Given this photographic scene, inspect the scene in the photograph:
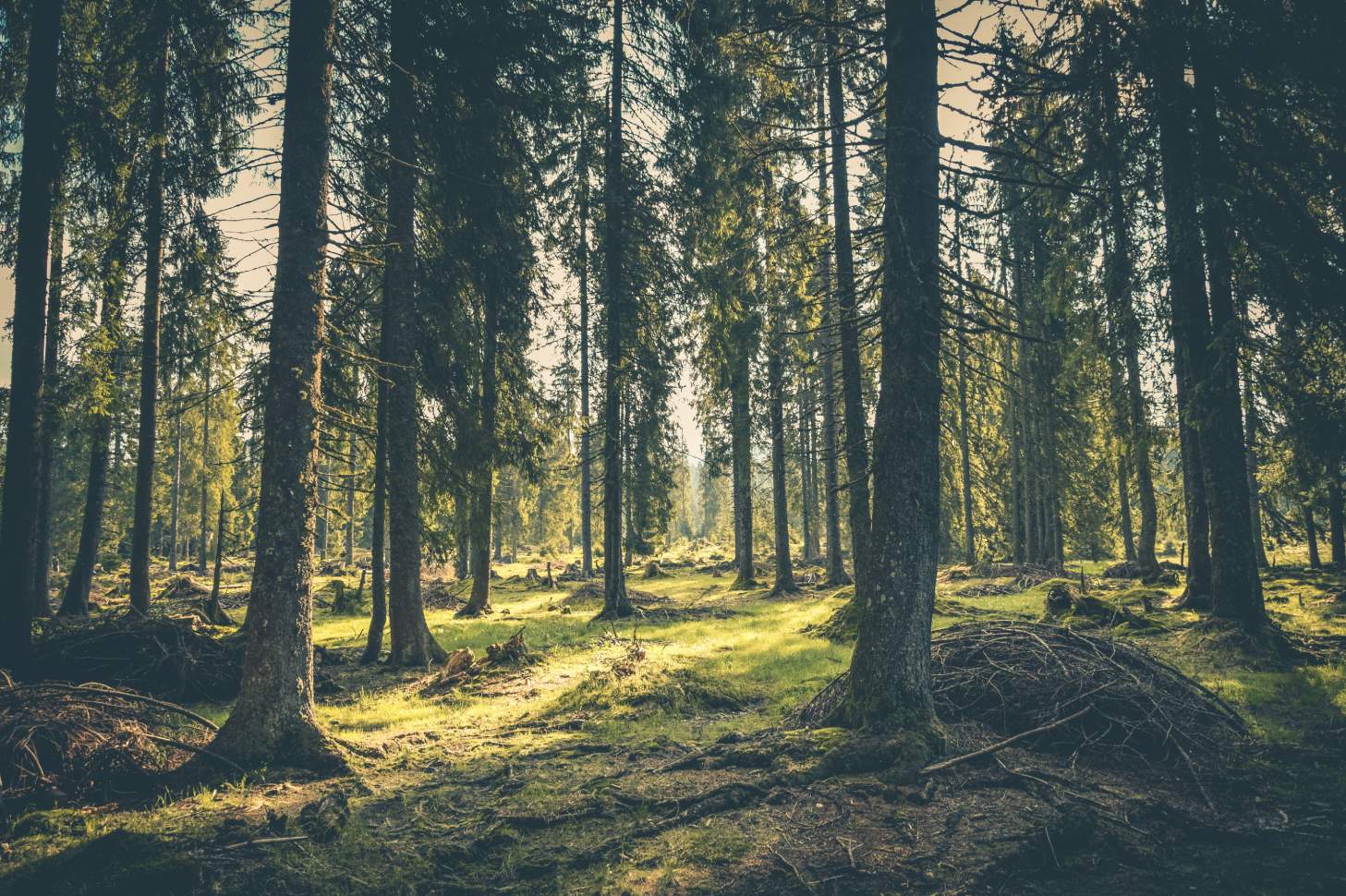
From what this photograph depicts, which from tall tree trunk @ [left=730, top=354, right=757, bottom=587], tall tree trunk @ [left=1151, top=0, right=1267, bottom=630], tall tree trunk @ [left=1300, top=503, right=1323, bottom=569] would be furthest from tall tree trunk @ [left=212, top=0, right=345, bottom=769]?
tall tree trunk @ [left=1300, top=503, right=1323, bottom=569]

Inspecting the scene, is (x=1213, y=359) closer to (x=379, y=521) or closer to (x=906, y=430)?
(x=906, y=430)

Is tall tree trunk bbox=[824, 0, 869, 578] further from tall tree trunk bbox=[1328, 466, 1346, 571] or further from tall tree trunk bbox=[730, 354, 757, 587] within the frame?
tall tree trunk bbox=[1328, 466, 1346, 571]

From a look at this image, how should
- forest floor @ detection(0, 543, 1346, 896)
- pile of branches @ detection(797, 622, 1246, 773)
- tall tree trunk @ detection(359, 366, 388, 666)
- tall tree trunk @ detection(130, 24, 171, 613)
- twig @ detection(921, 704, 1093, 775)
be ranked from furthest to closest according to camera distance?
tall tree trunk @ detection(130, 24, 171, 613) → tall tree trunk @ detection(359, 366, 388, 666) → pile of branches @ detection(797, 622, 1246, 773) → twig @ detection(921, 704, 1093, 775) → forest floor @ detection(0, 543, 1346, 896)

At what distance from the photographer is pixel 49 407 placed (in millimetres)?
9344

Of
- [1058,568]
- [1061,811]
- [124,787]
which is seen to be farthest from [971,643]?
[1058,568]

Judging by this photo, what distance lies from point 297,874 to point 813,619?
1174cm

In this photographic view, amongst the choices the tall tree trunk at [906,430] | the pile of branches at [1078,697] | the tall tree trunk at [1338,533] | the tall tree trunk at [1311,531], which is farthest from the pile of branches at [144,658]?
the tall tree trunk at [1338,533]

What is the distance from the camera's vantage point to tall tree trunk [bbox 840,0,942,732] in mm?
5988

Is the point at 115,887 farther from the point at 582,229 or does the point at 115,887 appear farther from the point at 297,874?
the point at 582,229

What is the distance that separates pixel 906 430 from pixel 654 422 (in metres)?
11.5

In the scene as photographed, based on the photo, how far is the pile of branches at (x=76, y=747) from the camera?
17.0ft

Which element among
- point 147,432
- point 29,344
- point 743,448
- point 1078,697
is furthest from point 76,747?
point 743,448

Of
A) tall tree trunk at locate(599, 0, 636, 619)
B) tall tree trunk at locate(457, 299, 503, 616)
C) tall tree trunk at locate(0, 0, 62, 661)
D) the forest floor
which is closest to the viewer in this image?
the forest floor

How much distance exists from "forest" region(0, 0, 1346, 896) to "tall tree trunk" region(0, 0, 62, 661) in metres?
0.05
